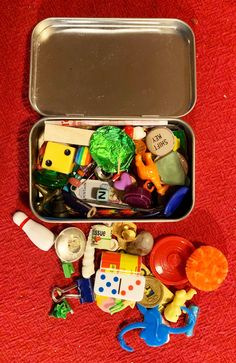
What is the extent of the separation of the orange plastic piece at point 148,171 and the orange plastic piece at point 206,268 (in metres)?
0.17

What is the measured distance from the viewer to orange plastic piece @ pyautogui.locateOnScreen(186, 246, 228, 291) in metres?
0.96

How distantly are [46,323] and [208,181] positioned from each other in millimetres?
505

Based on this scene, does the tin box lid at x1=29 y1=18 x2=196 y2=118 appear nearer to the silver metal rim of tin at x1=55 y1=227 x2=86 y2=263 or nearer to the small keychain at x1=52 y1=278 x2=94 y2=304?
the silver metal rim of tin at x1=55 y1=227 x2=86 y2=263

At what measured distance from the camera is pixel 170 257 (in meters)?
1.01

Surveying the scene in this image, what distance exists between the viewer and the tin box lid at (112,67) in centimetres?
99

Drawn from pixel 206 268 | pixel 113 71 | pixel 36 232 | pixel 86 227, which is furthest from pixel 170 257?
pixel 113 71

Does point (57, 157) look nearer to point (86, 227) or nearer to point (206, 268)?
point (86, 227)

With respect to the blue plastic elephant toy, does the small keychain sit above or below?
above

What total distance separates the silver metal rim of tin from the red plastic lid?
166 mm

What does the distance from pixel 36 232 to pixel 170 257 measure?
1.03 feet

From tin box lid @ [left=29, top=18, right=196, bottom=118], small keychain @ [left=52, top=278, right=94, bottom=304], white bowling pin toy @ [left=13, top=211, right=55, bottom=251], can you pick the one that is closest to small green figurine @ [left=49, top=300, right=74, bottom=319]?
small keychain @ [left=52, top=278, right=94, bottom=304]

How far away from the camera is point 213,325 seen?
1.01m

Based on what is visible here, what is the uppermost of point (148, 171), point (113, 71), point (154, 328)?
point (113, 71)

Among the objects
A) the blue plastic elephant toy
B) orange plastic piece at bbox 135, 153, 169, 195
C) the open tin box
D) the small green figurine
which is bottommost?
the blue plastic elephant toy
